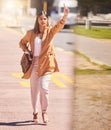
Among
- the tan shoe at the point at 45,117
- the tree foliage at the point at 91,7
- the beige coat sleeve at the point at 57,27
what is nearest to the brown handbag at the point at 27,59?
the beige coat sleeve at the point at 57,27

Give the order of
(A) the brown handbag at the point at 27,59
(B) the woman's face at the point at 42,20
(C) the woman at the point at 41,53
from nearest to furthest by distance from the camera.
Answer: (B) the woman's face at the point at 42,20
(C) the woman at the point at 41,53
(A) the brown handbag at the point at 27,59

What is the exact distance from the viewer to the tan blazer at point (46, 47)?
12.5ft

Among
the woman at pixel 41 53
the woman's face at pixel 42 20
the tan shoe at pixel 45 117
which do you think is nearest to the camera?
the woman's face at pixel 42 20

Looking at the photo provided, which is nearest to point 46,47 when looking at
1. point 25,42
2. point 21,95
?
point 25,42

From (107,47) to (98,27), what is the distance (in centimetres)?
75

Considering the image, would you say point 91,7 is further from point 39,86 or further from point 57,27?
point 39,86

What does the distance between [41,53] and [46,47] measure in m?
0.07

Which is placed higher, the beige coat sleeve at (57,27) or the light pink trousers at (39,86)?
the beige coat sleeve at (57,27)

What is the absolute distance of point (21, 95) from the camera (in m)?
5.14

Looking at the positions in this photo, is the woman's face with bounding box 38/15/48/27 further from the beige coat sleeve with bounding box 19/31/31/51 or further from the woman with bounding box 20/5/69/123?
the beige coat sleeve with bounding box 19/31/31/51

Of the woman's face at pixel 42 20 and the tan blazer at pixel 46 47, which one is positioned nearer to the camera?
the woman's face at pixel 42 20

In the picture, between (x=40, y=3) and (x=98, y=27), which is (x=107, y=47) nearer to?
(x=98, y=27)

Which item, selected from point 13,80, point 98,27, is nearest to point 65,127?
point 98,27

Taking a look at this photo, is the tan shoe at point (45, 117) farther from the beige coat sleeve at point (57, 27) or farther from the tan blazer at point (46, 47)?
the beige coat sleeve at point (57, 27)
